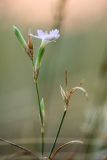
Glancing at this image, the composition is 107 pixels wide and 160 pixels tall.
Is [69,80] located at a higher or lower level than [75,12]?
lower

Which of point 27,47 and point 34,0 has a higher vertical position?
point 27,47

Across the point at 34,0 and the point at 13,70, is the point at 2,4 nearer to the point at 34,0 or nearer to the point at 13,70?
the point at 34,0

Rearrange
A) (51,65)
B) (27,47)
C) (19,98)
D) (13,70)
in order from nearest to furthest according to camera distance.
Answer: (27,47) < (51,65) < (19,98) < (13,70)

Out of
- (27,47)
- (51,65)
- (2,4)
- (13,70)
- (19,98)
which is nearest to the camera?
(27,47)

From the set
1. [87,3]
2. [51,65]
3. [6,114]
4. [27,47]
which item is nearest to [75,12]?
[87,3]

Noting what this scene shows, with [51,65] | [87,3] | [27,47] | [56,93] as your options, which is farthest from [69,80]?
[27,47]

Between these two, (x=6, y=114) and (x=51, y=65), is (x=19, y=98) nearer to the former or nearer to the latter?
(x=6, y=114)

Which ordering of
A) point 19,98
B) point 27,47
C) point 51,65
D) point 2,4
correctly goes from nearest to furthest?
point 27,47 < point 51,65 < point 2,4 < point 19,98

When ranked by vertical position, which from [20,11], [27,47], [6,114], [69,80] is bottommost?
[6,114]

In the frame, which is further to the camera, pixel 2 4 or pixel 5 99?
pixel 5 99
